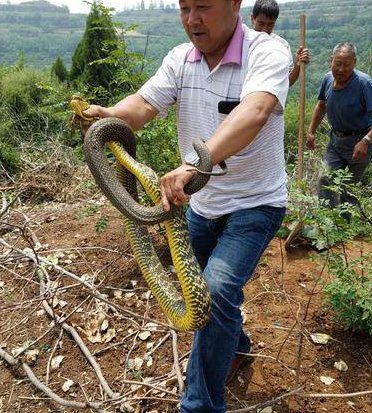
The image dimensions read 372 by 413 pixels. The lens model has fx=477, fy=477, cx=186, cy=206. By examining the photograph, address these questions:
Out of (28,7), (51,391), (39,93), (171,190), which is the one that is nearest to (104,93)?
(51,391)

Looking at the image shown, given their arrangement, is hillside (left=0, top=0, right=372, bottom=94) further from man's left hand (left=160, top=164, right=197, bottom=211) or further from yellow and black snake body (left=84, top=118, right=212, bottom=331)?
man's left hand (left=160, top=164, right=197, bottom=211)

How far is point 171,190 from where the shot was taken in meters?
2.10

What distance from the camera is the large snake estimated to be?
2.28 meters

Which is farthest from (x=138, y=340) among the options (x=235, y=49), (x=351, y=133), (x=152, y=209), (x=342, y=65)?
(x=342, y=65)

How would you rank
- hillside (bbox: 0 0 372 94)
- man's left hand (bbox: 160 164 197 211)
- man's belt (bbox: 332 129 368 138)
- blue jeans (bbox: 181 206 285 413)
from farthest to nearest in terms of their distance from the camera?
hillside (bbox: 0 0 372 94) → man's belt (bbox: 332 129 368 138) → blue jeans (bbox: 181 206 285 413) → man's left hand (bbox: 160 164 197 211)

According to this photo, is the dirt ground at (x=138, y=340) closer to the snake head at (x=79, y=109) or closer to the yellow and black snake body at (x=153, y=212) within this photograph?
the yellow and black snake body at (x=153, y=212)

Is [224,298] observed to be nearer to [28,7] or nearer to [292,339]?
[292,339]

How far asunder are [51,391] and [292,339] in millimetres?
1848

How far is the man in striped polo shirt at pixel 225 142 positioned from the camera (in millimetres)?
2227

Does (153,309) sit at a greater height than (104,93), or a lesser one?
lesser

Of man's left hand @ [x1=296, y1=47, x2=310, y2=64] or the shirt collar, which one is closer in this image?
the shirt collar

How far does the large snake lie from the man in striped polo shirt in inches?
2.4

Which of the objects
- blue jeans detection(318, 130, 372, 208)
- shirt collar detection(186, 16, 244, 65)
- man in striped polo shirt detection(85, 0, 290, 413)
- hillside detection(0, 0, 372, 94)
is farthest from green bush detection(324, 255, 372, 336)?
hillside detection(0, 0, 372, 94)

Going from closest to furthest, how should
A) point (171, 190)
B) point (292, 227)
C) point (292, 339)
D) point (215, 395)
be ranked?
point (171, 190) < point (215, 395) < point (292, 339) < point (292, 227)
